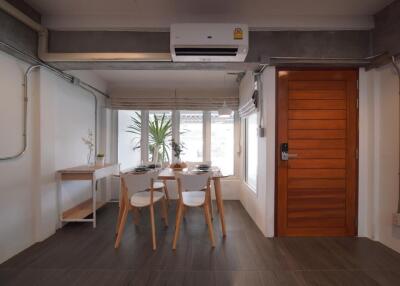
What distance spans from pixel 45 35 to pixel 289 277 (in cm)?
364

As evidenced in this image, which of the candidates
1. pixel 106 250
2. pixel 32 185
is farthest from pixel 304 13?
pixel 32 185

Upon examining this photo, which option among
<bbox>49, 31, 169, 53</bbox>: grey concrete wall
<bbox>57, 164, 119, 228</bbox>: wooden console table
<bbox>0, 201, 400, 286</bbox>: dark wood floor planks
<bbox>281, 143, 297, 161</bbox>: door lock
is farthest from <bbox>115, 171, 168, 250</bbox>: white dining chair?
<bbox>281, 143, 297, 161</bbox>: door lock

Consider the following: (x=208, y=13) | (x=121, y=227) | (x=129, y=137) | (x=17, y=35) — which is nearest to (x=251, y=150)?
(x=208, y=13)

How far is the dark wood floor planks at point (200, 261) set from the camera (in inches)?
76.4

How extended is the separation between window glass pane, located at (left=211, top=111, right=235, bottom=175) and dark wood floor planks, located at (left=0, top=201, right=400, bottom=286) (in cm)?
192

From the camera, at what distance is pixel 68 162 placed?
3.31 metres

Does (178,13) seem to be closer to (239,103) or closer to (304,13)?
(304,13)

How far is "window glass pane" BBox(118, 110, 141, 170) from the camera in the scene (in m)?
4.75

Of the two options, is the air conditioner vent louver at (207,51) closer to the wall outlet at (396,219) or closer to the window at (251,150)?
the window at (251,150)

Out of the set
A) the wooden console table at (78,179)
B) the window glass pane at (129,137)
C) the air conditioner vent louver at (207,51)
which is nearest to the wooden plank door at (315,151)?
the air conditioner vent louver at (207,51)

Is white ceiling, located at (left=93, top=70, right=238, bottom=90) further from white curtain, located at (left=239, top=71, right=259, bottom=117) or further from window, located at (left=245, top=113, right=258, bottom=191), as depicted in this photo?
window, located at (left=245, top=113, right=258, bottom=191)

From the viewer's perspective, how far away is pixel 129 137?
4.79 meters

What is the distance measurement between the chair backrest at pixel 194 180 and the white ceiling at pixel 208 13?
1.78 m

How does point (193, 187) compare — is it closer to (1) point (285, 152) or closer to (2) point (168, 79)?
(1) point (285, 152)
